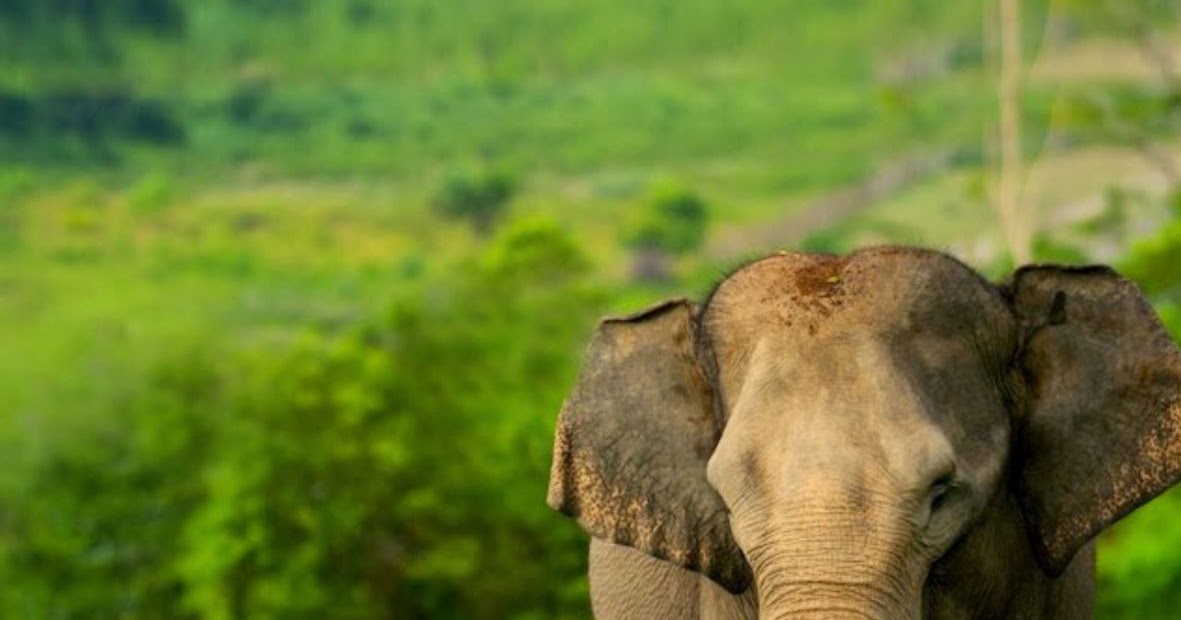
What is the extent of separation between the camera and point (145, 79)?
149 metres

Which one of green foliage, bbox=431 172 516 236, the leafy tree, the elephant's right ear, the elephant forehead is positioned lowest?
green foliage, bbox=431 172 516 236

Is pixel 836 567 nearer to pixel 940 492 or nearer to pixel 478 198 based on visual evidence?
pixel 940 492

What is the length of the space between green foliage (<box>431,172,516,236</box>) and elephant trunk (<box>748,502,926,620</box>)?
118241mm

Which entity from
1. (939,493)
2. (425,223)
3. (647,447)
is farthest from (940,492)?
(425,223)

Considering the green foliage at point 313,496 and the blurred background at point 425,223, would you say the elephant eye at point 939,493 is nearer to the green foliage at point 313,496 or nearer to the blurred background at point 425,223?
the blurred background at point 425,223

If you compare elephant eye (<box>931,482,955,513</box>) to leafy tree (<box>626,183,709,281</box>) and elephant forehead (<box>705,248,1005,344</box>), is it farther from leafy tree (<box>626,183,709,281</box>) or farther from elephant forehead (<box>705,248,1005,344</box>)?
leafy tree (<box>626,183,709,281</box>)

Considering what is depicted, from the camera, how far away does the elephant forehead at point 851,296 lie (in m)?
6.71

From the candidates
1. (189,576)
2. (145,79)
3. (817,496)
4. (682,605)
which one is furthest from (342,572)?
(145,79)

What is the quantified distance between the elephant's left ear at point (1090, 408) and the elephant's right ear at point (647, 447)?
2.76 feet

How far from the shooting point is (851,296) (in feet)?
22.1

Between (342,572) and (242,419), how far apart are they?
3436 millimetres

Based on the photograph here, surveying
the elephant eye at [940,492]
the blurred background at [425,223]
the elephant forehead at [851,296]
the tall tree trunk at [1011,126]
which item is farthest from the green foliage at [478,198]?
the elephant eye at [940,492]

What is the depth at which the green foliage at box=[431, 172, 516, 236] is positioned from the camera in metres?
125

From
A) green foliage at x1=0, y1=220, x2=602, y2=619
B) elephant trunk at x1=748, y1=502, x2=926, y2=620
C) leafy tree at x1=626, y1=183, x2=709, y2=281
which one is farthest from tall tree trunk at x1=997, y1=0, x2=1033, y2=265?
leafy tree at x1=626, y1=183, x2=709, y2=281
